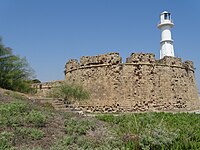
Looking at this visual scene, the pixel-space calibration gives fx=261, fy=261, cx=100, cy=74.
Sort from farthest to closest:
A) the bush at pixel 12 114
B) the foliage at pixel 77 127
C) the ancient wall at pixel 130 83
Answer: the ancient wall at pixel 130 83 → the bush at pixel 12 114 → the foliage at pixel 77 127

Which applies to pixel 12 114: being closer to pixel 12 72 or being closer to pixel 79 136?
pixel 79 136

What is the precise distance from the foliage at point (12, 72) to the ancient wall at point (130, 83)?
4245 millimetres

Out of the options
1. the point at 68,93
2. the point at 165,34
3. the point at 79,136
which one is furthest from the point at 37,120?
the point at 165,34

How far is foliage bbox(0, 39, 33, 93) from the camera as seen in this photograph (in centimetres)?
1595

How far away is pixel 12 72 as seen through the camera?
1623cm

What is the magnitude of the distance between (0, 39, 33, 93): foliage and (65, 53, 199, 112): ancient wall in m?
4.25

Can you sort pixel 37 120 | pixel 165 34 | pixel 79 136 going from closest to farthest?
pixel 79 136 < pixel 37 120 < pixel 165 34

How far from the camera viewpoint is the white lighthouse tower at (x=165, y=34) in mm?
30158

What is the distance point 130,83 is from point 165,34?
47.6 ft

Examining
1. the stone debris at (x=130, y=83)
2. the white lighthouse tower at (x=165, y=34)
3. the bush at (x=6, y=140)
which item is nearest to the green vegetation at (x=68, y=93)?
the stone debris at (x=130, y=83)

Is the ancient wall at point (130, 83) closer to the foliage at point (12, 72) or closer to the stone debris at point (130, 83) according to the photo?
the stone debris at point (130, 83)

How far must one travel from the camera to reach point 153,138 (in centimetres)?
543

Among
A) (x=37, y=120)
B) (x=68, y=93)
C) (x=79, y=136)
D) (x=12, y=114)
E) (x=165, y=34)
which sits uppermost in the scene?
(x=165, y=34)

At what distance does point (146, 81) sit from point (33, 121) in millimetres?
12718
